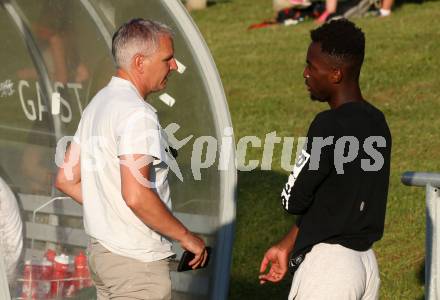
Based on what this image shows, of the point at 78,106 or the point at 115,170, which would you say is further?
the point at 78,106

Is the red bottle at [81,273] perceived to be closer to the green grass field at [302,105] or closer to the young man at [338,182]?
the young man at [338,182]

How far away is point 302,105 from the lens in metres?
12.7

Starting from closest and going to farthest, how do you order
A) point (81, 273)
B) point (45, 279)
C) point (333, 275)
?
1. point (333, 275)
2. point (45, 279)
3. point (81, 273)

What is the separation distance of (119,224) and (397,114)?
7513mm

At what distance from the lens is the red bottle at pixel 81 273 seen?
19.5 feet

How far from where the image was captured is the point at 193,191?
6414 mm

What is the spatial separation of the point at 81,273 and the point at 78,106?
97 centimetres

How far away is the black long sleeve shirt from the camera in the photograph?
4.57 m

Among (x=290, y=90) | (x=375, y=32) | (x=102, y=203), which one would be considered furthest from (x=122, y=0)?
(x=375, y=32)

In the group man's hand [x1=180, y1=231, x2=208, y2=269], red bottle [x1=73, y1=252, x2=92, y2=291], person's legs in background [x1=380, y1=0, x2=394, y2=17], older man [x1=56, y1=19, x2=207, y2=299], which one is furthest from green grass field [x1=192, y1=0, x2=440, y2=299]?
older man [x1=56, y1=19, x2=207, y2=299]

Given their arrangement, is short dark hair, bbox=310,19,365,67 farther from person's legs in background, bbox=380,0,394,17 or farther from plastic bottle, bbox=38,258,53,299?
person's legs in background, bbox=380,0,394,17

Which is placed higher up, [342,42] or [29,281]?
[342,42]

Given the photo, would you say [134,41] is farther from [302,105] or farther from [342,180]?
[302,105]

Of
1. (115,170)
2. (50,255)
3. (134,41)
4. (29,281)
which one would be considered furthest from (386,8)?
(115,170)
